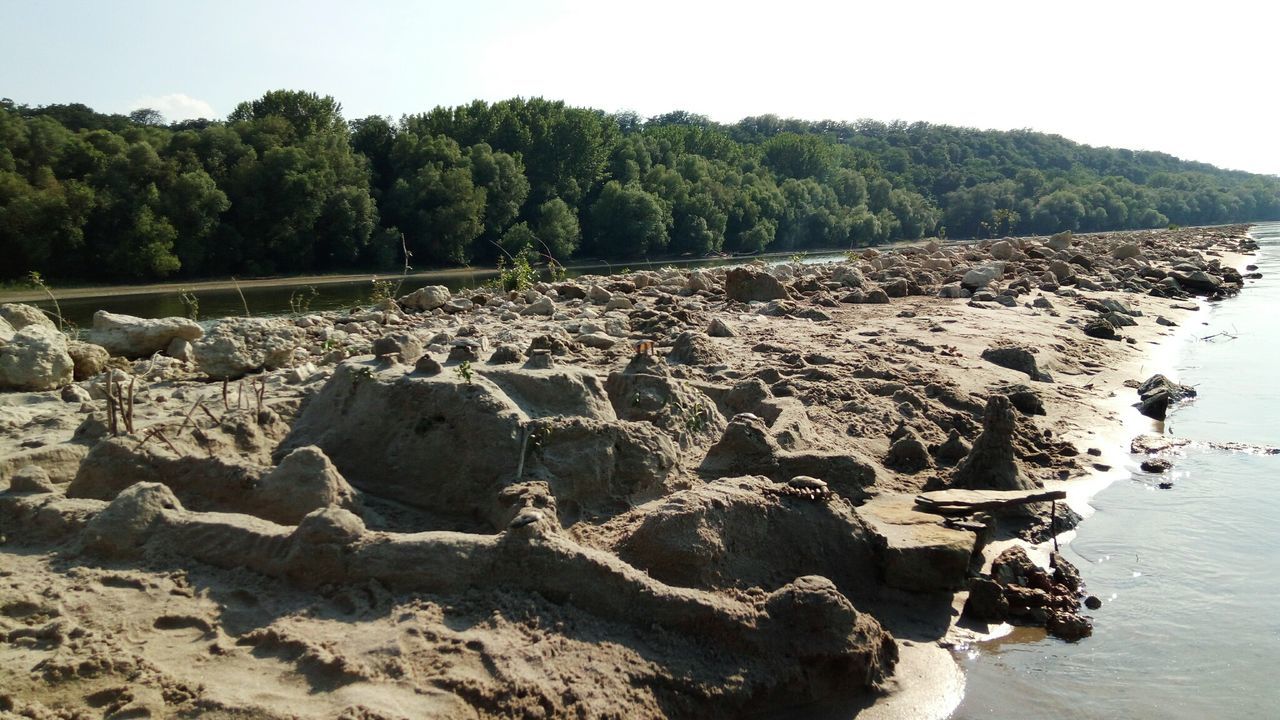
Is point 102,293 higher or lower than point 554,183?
lower

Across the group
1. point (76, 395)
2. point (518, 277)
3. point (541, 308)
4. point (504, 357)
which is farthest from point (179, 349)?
point (518, 277)

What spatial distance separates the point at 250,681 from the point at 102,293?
3629 centimetres

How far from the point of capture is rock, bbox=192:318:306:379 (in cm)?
729

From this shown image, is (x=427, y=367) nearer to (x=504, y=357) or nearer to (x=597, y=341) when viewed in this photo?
(x=504, y=357)

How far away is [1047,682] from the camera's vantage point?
403 cm

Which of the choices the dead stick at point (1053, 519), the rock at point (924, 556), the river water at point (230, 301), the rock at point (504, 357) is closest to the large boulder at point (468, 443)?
the rock at point (504, 357)

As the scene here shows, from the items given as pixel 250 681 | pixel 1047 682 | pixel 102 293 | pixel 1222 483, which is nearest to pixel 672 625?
pixel 250 681

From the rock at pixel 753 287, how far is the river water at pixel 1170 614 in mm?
6283

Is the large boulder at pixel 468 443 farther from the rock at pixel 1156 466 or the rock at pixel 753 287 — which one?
the rock at pixel 753 287

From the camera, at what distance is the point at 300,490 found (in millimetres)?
4062

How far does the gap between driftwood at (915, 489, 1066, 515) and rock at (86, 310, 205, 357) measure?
6.87 metres

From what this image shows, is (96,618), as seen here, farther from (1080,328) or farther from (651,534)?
(1080,328)

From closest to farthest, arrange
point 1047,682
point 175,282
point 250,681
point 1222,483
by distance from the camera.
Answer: point 250,681 → point 1047,682 → point 1222,483 → point 175,282

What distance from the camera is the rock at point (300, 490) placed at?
402cm
